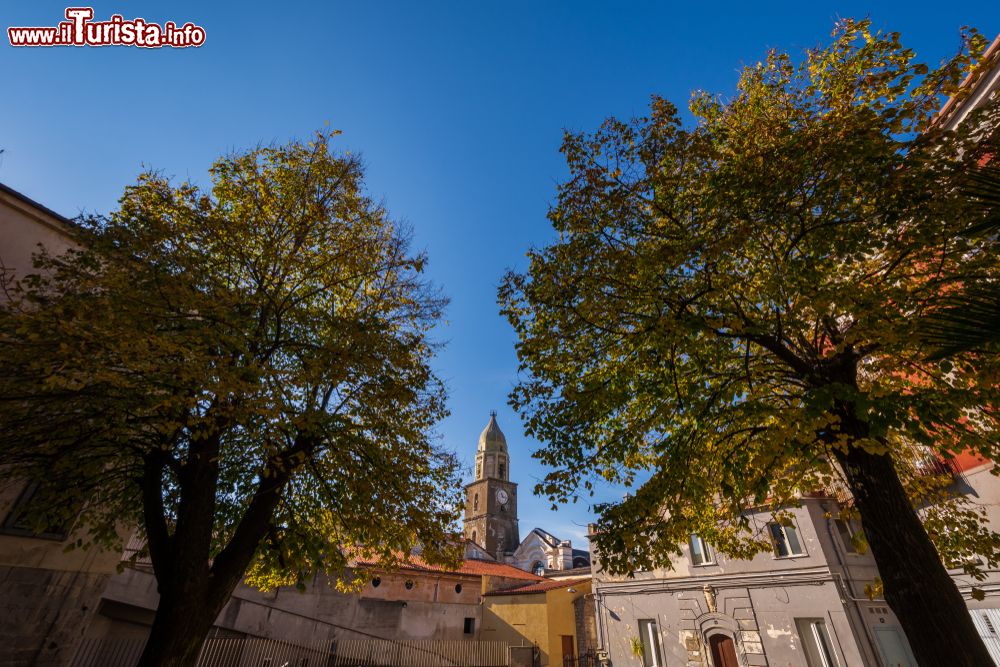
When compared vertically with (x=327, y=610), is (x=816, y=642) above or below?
below

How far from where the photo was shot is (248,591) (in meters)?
20.0

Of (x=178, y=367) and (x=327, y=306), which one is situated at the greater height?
(x=327, y=306)

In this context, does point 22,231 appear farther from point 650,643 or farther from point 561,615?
point 561,615

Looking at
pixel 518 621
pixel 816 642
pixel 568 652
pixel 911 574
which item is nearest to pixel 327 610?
pixel 518 621

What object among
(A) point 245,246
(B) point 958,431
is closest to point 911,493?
(B) point 958,431

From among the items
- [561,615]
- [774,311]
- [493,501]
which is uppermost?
[493,501]

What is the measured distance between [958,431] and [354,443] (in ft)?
32.3

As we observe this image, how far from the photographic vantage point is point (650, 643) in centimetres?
1908

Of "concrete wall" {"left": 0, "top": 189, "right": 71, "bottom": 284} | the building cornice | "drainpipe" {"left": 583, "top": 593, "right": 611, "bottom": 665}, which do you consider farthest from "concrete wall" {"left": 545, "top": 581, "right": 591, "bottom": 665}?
"concrete wall" {"left": 0, "top": 189, "right": 71, "bottom": 284}

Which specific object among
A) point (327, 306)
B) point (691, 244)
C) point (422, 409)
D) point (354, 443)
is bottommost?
point (354, 443)

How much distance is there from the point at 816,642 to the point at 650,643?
674cm

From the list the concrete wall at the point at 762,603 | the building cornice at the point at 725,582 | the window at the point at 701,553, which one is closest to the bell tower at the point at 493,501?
the building cornice at the point at 725,582

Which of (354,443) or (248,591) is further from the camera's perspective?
(248,591)

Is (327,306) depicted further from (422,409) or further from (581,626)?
(581,626)
